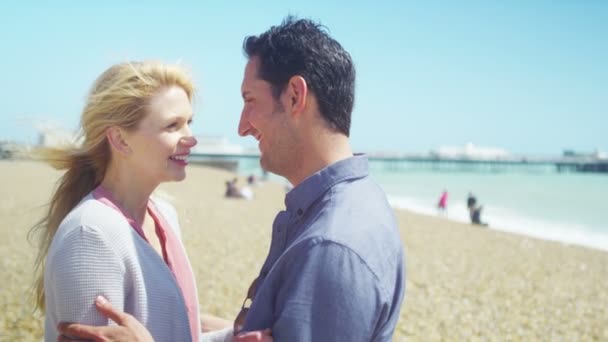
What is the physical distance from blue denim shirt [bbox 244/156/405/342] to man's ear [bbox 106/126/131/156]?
98 centimetres

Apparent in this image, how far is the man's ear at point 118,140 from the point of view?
209cm

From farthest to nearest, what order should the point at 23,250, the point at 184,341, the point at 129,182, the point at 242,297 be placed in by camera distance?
the point at 23,250
the point at 242,297
the point at 129,182
the point at 184,341

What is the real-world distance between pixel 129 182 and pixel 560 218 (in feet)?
113

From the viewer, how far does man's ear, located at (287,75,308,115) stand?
5.13 feet

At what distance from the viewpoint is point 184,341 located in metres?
1.93

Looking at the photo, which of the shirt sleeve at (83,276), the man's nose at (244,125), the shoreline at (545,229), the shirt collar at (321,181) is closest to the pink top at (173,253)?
the shirt sleeve at (83,276)

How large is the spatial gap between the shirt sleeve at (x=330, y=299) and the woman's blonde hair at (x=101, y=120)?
3.68 ft

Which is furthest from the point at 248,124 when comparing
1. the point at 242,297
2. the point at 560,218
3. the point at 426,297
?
the point at 560,218

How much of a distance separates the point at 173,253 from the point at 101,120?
2.07 ft

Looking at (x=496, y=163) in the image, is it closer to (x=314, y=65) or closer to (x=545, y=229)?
(x=545, y=229)

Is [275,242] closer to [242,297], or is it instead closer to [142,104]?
[142,104]

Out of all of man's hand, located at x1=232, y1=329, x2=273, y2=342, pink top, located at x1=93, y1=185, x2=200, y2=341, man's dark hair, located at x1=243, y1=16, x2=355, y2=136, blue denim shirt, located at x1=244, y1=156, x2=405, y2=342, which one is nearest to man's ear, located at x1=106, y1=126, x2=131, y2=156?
pink top, located at x1=93, y1=185, x2=200, y2=341

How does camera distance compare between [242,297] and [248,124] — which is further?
[242,297]

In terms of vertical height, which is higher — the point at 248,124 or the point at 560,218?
the point at 248,124
